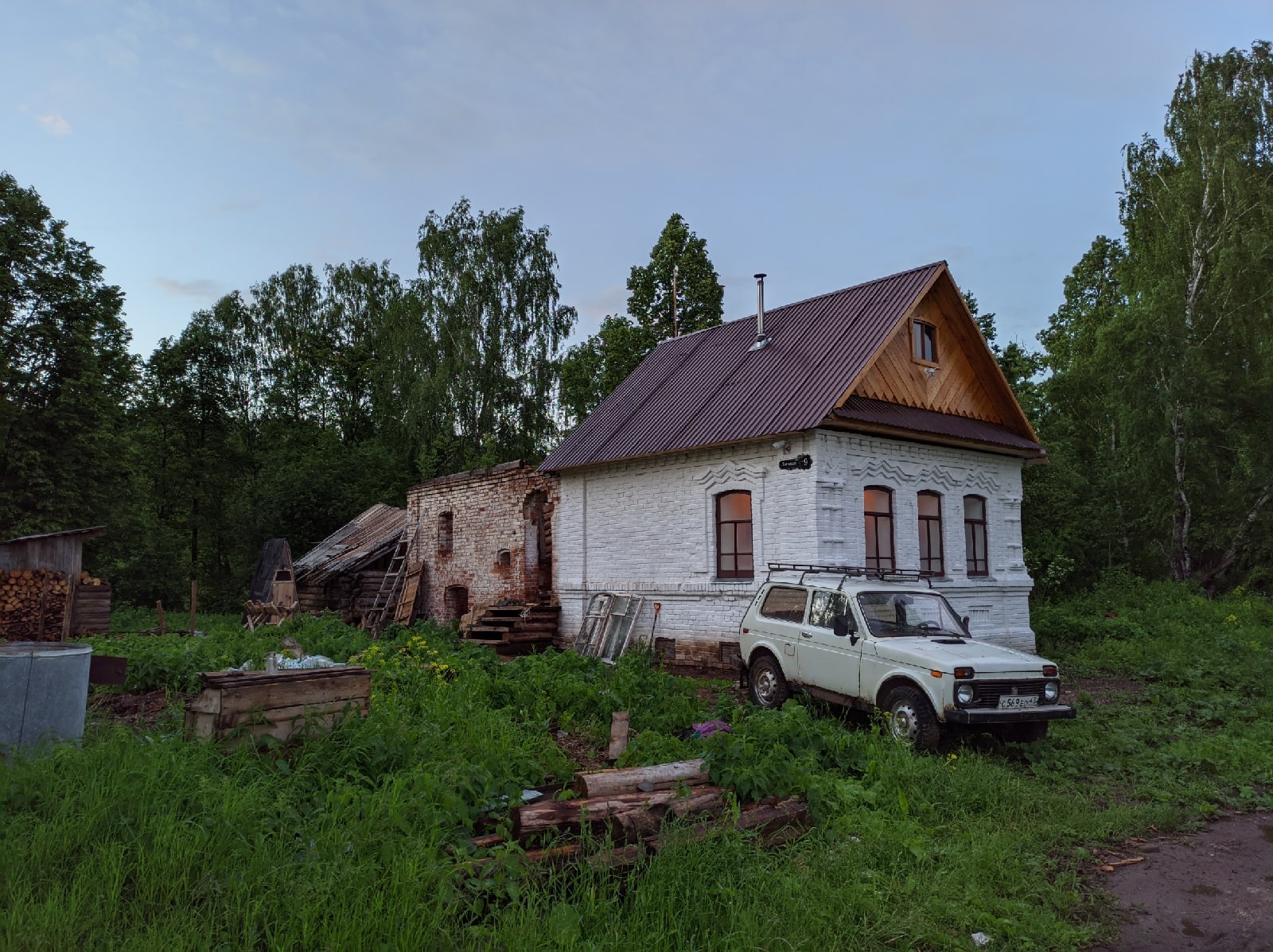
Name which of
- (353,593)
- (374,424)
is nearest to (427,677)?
(353,593)

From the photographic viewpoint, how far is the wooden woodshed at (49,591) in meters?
16.4

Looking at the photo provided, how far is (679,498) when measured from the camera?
49.9 ft

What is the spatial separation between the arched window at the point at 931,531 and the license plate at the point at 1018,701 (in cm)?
696

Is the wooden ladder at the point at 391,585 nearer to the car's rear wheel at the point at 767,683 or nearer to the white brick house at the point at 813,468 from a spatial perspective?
the white brick house at the point at 813,468

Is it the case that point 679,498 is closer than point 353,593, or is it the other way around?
point 679,498

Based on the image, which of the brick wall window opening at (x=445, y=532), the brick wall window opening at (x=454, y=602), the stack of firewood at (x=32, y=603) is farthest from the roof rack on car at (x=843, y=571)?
the stack of firewood at (x=32, y=603)

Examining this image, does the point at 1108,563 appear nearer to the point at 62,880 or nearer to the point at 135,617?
the point at 62,880

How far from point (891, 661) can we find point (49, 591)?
17025 mm

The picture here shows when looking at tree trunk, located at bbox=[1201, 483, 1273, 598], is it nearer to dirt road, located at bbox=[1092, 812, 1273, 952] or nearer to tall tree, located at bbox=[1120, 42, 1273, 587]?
tall tree, located at bbox=[1120, 42, 1273, 587]

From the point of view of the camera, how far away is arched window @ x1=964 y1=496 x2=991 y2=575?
1602 centimetres

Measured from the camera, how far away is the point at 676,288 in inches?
1196

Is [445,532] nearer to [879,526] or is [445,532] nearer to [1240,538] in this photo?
[879,526]

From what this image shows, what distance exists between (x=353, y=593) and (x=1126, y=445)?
73.7ft

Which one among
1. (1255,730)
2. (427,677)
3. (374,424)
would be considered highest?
(374,424)
